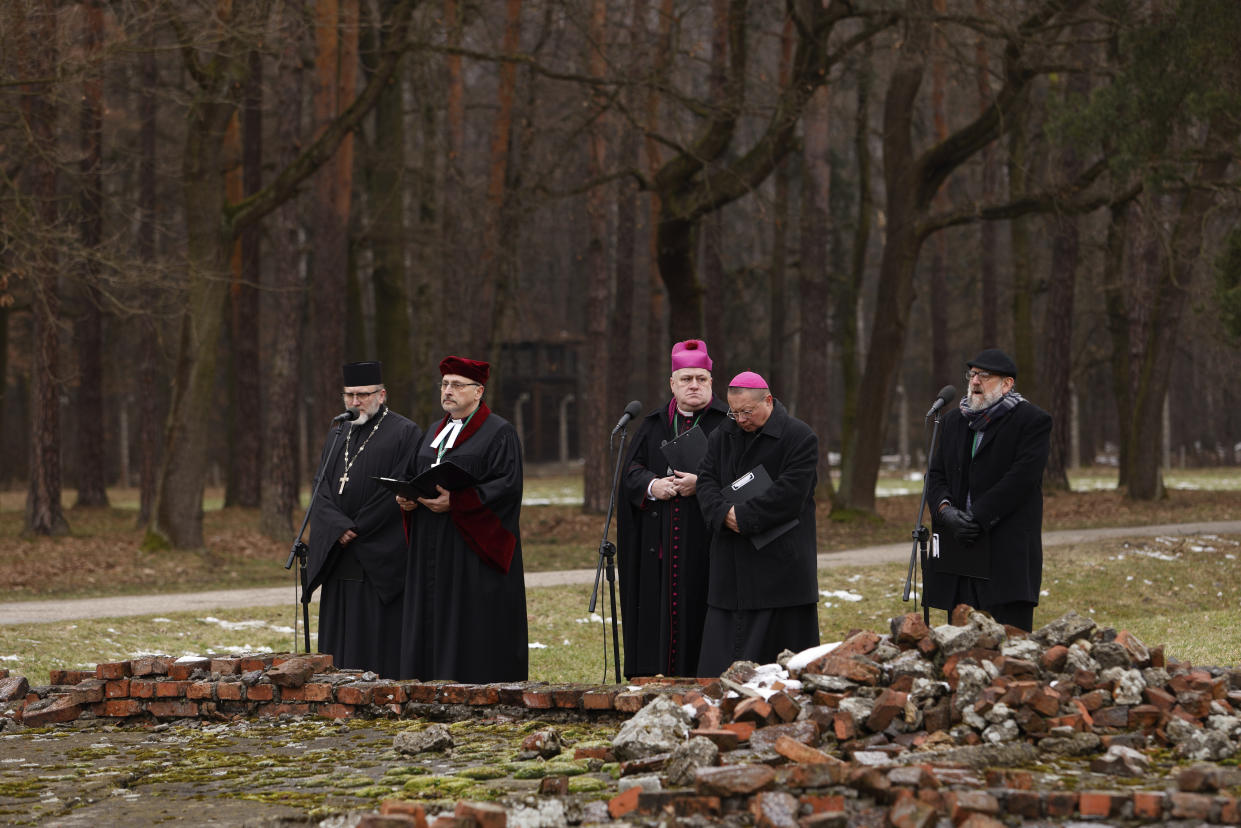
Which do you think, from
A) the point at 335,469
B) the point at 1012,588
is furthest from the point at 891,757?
the point at 335,469

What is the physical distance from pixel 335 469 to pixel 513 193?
16.3 m

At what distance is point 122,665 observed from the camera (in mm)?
8516

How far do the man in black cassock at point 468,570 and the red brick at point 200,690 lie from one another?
1356mm

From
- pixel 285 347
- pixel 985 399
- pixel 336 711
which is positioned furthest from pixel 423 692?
pixel 285 347

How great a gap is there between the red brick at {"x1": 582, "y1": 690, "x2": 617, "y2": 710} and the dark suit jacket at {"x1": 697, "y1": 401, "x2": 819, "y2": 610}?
50.2 inches

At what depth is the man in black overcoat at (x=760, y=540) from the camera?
8516 millimetres

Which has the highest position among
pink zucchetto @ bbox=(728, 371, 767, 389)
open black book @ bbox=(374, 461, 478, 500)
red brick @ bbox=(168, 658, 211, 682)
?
pink zucchetto @ bbox=(728, 371, 767, 389)

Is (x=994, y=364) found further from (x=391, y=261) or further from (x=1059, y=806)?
(x=391, y=261)

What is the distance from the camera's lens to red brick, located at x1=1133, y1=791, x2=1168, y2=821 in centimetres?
530

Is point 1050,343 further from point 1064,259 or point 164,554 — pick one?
point 164,554

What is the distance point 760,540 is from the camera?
28.0 feet

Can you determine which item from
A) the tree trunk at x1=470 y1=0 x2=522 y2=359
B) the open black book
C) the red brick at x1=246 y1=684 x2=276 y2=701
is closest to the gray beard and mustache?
the open black book

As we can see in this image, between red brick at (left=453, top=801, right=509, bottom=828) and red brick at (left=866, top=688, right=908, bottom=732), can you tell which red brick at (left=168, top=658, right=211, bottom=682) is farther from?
red brick at (left=866, top=688, right=908, bottom=732)

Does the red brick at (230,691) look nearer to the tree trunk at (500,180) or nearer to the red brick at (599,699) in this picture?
the red brick at (599,699)
